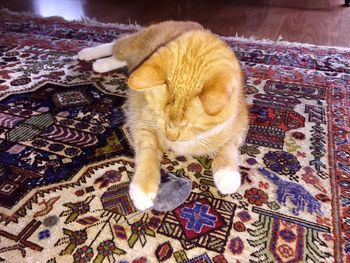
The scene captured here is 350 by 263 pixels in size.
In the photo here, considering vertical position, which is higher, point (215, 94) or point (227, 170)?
point (215, 94)

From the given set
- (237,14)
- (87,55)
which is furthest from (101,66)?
(237,14)

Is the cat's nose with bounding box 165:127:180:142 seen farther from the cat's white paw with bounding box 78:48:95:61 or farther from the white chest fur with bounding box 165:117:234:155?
the cat's white paw with bounding box 78:48:95:61

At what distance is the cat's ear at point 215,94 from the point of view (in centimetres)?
88

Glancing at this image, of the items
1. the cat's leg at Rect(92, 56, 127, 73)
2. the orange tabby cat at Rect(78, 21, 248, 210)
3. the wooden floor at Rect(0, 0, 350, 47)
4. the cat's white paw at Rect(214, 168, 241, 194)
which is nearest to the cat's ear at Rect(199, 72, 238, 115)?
Result: the orange tabby cat at Rect(78, 21, 248, 210)

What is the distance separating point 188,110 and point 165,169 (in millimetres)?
356

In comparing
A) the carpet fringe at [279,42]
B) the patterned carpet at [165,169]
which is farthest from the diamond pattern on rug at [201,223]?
the carpet fringe at [279,42]

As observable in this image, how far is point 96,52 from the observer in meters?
2.09

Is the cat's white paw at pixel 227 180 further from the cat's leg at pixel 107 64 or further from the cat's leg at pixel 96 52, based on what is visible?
the cat's leg at pixel 96 52

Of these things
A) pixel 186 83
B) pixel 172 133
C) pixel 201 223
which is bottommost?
pixel 201 223

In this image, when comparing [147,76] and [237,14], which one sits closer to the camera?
[147,76]

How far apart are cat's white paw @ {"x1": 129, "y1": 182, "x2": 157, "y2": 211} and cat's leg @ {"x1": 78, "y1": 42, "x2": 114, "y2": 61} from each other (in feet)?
4.10

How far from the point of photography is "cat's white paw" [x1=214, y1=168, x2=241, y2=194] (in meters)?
1.13

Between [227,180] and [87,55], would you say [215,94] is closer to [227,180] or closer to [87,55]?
[227,180]

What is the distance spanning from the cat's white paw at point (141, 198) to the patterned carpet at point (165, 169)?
0.11 feet
